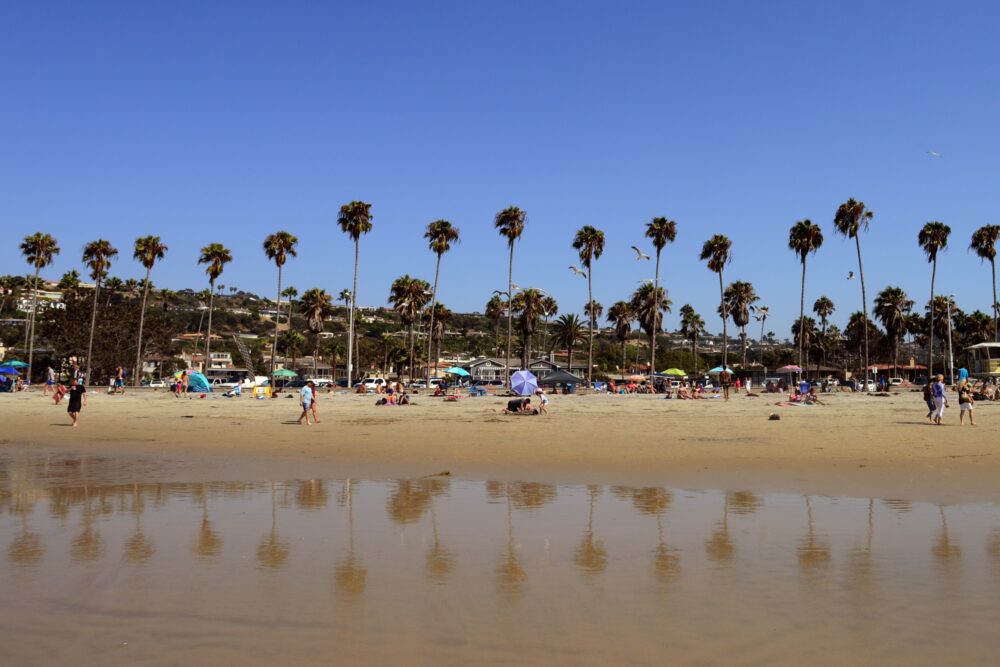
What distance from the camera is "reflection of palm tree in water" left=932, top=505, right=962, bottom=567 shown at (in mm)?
6812

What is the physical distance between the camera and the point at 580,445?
56.0ft

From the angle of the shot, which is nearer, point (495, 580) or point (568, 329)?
point (495, 580)

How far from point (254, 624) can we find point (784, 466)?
10.6 meters

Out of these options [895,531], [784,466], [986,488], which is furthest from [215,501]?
[986,488]

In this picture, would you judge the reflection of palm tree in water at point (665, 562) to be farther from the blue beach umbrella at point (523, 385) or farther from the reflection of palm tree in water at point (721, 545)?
the blue beach umbrella at point (523, 385)

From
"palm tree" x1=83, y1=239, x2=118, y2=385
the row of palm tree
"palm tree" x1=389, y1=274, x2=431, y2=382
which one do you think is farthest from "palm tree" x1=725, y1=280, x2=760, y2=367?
"palm tree" x1=83, y1=239, x2=118, y2=385

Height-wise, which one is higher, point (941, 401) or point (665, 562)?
point (941, 401)

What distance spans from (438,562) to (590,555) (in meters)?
1.35

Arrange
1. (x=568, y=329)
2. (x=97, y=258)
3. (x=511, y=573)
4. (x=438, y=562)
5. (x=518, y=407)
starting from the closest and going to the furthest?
(x=511, y=573)
(x=438, y=562)
(x=518, y=407)
(x=97, y=258)
(x=568, y=329)

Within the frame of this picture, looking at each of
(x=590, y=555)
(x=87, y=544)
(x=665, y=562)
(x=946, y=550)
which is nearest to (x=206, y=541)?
(x=87, y=544)

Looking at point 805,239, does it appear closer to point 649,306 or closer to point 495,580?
point 649,306

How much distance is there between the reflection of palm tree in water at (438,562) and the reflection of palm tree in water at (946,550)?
4119 millimetres

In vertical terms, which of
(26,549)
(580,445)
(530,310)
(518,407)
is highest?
(530,310)

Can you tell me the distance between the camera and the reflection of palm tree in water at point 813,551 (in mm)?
6786
